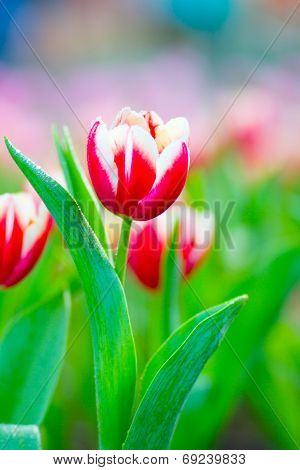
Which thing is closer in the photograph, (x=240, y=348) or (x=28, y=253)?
(x=28, y=253)

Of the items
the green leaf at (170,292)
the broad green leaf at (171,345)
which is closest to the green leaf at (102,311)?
the broad green leaf at (171,345)

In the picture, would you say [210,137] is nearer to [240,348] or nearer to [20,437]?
[240,348]

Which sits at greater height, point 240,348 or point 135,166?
point 135,166

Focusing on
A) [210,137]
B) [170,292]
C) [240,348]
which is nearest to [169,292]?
[170,292]

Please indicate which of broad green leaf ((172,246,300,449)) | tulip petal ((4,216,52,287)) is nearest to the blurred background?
broad green leaf ((172,246,300,449))

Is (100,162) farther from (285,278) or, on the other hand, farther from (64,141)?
(285,278)
